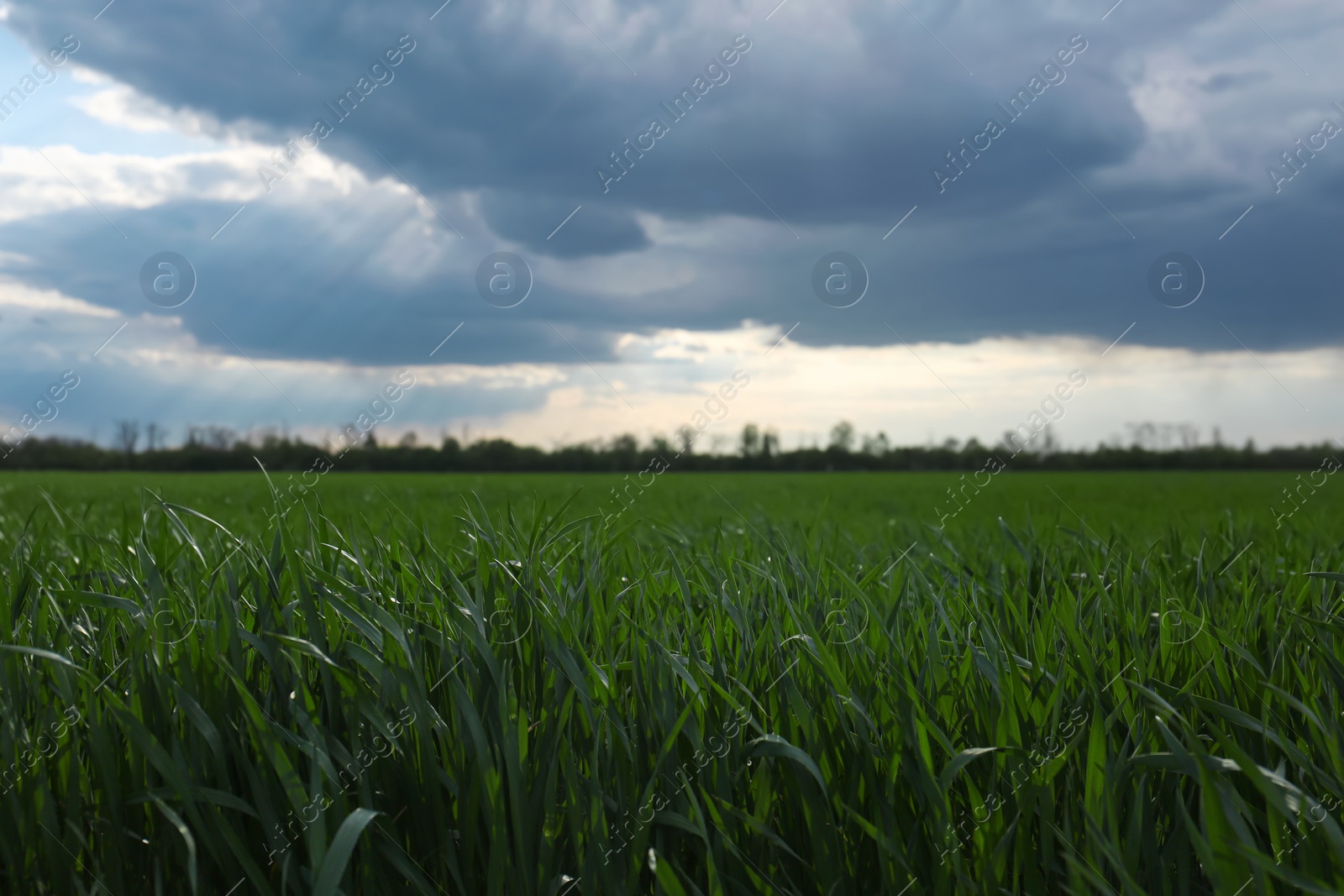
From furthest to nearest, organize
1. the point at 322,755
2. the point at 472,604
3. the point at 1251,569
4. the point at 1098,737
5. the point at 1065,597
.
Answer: the point at 1251,569
the point at 1065,597
the point at 472,604
the point at 1098,737
the point at 322,755

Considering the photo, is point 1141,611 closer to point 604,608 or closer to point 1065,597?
point 1065,597

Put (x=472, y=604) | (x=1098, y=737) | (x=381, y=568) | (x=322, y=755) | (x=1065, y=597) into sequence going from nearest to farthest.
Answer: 1. (x=322, y=755)
2. (x=1098, y=737)
3. (x=472, y=604)
4. (x=381, y=568)
5. (x=1065, y=597)

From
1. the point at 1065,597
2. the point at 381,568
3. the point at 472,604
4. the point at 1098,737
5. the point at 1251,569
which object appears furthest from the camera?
the point at 1251,569

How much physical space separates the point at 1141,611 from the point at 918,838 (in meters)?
1.24

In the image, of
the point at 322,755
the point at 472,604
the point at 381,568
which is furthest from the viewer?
the point at 381,568

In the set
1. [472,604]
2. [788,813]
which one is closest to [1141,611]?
[788,813]

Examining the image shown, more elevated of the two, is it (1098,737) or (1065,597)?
(1065,597)

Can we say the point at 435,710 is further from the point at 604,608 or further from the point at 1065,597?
the point at 1065,597

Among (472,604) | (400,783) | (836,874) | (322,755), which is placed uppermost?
(472,604)

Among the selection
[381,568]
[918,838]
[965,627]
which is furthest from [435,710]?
[965,627]

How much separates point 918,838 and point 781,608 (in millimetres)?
852

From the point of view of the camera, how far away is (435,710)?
5.15ft

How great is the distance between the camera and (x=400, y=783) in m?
1.52

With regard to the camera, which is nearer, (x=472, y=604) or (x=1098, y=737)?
(x=1098, y=737)
